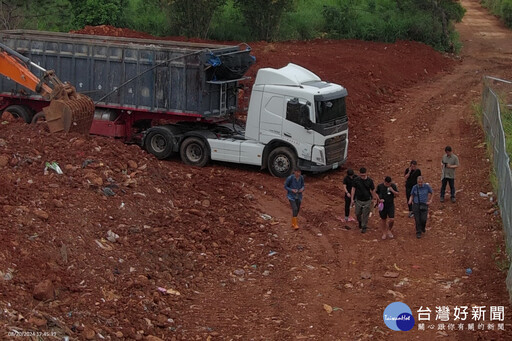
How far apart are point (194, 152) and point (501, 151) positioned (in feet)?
26.2

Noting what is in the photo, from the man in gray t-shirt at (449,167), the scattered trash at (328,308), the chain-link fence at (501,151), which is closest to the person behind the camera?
the scattered trash at (328,308)

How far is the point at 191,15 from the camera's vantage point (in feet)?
123

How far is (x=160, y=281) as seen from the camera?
13.9m

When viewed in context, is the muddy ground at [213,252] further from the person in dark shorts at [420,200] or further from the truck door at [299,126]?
the truck door at [299,126]

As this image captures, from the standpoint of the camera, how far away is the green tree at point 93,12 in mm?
37906

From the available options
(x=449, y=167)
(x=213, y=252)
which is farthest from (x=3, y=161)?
(x=449, y=167)

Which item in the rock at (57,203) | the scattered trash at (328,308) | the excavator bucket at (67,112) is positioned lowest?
the scattered trash at (328,308)

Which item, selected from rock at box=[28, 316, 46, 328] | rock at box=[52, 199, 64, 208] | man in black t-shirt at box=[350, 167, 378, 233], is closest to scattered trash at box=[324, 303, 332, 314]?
man in black t-shirt at box=[350, 167, 378, 233]

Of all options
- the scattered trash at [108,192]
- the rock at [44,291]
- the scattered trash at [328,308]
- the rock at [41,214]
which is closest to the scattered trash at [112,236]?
the rock at [41,214]

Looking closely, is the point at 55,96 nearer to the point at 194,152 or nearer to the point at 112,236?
the point at 194,152

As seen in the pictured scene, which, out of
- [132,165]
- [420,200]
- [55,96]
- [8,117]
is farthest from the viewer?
[8,117]

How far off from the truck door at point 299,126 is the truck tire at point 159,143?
3290 mm

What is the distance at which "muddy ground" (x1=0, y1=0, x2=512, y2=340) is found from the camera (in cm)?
1234

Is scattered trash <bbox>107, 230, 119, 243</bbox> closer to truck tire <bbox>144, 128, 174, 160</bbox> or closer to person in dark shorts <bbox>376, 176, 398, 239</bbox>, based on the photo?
person in dark shorts <bbox>376, 176, 398, 239</bbox>
